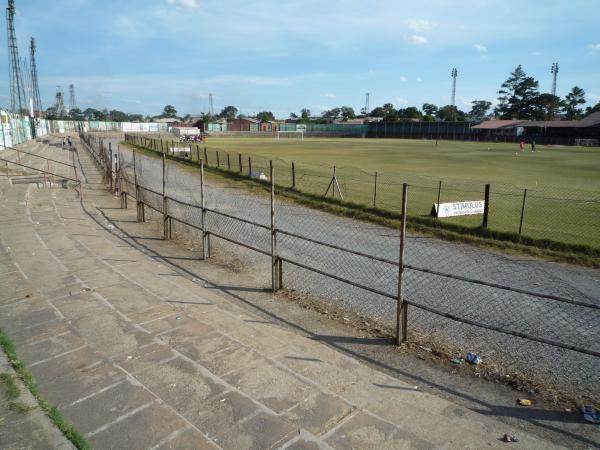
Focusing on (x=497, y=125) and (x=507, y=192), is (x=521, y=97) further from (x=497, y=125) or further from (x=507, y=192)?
(x=507, y=192)

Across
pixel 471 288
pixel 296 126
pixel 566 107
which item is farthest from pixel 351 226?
pixel 566 107

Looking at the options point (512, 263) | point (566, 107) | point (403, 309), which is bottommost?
point (512, 263)

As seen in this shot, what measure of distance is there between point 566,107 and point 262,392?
5709 inches

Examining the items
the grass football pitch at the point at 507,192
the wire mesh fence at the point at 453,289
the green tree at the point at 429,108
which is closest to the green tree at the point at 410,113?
the green tree at the point at 429,108

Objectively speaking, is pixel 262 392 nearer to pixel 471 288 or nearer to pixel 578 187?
pixel 471 288

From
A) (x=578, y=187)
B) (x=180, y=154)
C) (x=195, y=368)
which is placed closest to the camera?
(x=195, y=368)

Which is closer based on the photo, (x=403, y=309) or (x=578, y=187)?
(x=403, y=309)

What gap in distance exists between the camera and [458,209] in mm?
15133

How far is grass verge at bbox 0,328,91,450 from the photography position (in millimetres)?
4071

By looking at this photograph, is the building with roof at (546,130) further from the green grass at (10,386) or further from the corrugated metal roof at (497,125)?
the green grass at (10,386)

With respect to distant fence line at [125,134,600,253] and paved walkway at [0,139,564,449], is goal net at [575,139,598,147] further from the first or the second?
paved walkway at [0,139,564,449]

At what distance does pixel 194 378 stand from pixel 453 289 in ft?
18.0

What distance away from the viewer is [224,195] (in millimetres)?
20531

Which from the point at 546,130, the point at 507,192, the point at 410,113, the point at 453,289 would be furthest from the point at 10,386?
the point at 410,113
